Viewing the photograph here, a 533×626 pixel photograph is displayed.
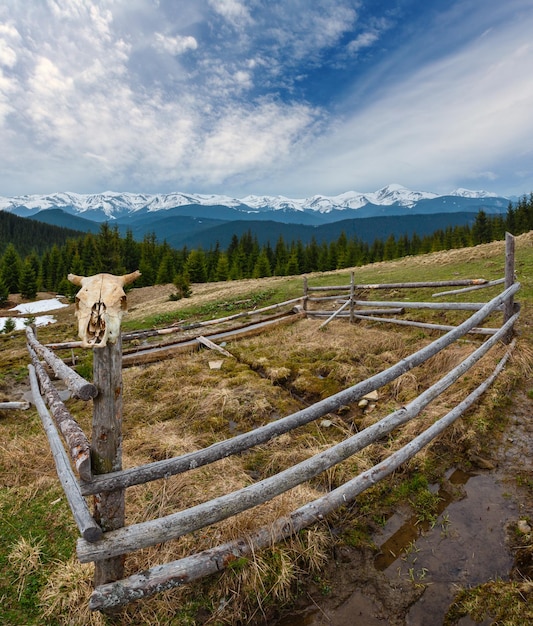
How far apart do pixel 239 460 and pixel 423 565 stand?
8.79 ft

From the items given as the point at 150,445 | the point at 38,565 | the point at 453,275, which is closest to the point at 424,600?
the point at 38,565

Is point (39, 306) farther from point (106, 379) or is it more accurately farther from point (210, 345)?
point (106, 379)

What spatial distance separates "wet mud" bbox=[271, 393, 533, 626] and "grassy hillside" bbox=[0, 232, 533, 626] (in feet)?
0.37

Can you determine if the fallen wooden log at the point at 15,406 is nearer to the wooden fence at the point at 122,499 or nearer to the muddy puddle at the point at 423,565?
the wooden fence at the point at 122,499

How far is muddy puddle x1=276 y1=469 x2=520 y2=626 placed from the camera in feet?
8.80

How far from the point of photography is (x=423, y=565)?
10.0 feet

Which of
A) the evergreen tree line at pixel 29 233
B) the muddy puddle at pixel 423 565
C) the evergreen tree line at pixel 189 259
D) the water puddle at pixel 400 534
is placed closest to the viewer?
the muddy puddle at pixel 423 565

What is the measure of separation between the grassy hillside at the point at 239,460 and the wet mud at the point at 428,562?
11 cm

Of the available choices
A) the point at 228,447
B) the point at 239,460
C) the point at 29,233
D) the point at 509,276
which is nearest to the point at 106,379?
the point at 228,447

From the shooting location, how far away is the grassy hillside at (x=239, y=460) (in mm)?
2793

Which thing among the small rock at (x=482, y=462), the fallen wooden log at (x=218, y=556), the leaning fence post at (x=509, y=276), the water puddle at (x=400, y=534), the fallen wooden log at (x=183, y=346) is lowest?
the water puddle at (x=400, y=534)

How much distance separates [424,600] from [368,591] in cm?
45

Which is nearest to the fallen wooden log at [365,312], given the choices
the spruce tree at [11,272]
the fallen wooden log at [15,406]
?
the fallen wooden log at [15,406]

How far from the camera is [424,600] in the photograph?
275 cm
